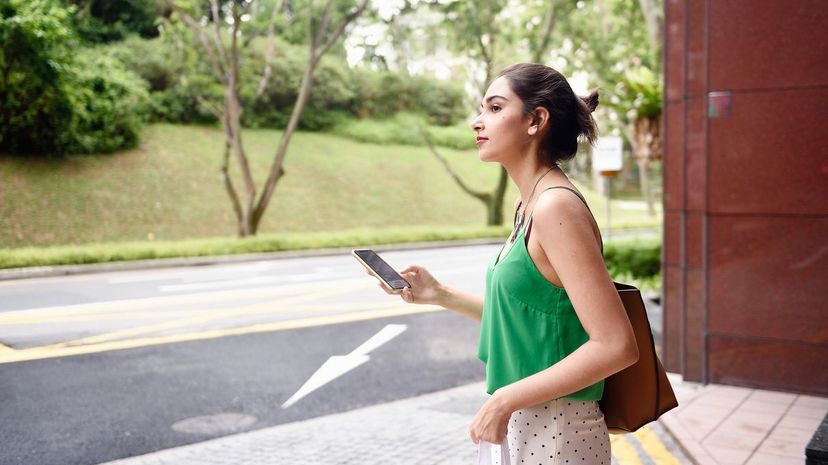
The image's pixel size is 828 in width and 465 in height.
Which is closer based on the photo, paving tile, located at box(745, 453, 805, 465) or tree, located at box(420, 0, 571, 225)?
paving tile, located at box(745, 453, 805, 465)

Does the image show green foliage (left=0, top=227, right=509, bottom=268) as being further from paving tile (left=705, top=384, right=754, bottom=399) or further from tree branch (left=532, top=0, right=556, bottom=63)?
tree branch (left=532, top=0, right=556, bottom=63)

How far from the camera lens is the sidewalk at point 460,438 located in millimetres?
4480

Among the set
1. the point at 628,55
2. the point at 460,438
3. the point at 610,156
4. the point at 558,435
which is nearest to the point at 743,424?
the point at 460,438

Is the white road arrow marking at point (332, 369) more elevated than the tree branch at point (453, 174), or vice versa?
the white road arrow marking at point (332, 369)

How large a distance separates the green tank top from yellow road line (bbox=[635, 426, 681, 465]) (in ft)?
9.75

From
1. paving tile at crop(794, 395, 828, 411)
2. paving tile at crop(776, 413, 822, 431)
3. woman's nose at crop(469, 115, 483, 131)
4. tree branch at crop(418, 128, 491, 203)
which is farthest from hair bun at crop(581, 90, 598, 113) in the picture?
tree branch at crop(418, 128, 491, 203)

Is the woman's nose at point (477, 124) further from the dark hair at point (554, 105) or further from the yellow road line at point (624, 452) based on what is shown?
the yellow road line at point (624, 452)

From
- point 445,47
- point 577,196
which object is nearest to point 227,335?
point 577,196

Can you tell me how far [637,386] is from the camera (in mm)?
1835

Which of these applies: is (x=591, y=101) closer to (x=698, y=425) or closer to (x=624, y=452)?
(x=624, y=452)

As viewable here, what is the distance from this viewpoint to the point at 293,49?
68.7ft

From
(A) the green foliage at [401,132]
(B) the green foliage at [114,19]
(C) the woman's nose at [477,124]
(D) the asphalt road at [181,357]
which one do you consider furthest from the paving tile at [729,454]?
(A) the green foliage at [401,132]

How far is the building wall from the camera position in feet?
18.4

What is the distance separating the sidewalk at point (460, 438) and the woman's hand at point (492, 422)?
9.68 ft
